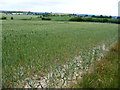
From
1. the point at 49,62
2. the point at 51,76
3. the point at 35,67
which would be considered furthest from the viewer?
the point at 49,62

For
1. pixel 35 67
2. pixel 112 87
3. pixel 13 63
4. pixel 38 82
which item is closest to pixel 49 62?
pixel 35 67

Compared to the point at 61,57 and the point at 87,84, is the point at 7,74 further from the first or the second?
the point at 61,57

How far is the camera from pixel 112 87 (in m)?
5.11

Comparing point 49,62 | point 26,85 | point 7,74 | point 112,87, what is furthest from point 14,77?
point 112,87

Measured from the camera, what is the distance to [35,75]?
620 cm

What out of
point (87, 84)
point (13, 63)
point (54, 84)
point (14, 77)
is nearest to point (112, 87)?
point (87, 84)

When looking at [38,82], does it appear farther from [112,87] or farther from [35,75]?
[112,87]

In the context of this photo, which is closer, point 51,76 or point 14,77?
point 14,77

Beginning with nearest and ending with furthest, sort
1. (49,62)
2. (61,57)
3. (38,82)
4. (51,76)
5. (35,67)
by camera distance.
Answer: (38,82) → (51,76) → (35,67) → (49,62) → (61,57)

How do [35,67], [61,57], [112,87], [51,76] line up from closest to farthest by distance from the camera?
[112,87] < [51,76] < [35,67] < [61,57]

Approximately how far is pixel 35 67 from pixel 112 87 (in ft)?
10.1

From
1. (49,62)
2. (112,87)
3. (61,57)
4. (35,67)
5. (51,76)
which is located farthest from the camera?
(61,57)

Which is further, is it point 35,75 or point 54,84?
point 35,75

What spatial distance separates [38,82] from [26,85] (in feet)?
1.59
